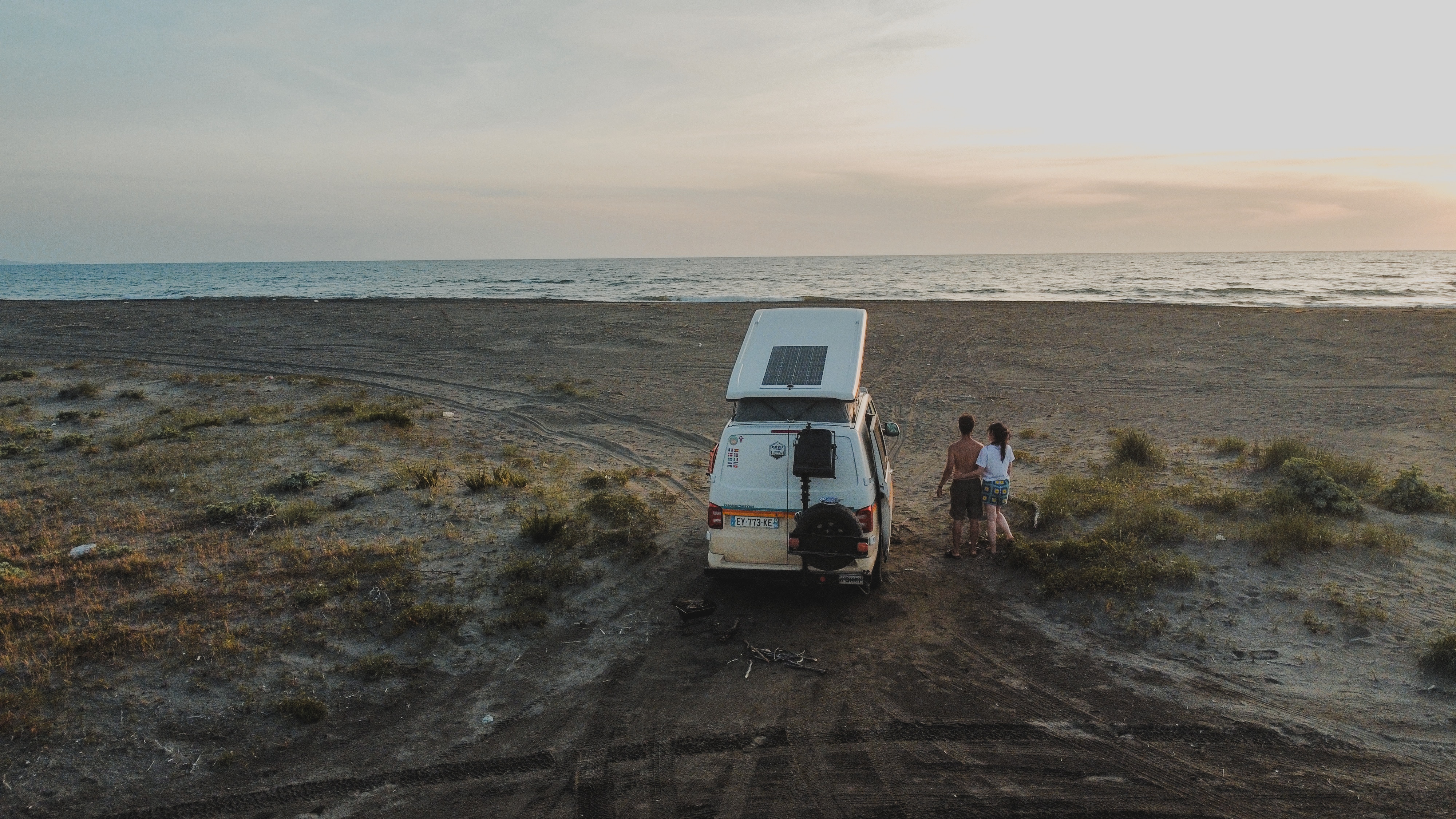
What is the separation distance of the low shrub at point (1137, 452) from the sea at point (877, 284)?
121ft

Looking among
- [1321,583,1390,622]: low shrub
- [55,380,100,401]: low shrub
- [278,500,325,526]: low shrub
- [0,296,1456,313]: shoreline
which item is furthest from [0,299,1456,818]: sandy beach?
[0,296,1456,313]: shoreline

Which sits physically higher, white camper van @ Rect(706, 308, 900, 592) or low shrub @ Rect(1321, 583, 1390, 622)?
white camper van @ Rect(706, 308, 900, 592)

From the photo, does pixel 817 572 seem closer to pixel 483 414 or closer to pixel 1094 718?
pixel 1094 718

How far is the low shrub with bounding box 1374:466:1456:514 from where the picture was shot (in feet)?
35.8

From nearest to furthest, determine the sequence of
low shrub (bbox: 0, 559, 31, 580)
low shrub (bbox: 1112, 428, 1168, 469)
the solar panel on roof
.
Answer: low shrub (bbox: 0, 559, 31, 580) → the solar panel on roof → low shrub (bbox: 1112, 428, 1168, 469)

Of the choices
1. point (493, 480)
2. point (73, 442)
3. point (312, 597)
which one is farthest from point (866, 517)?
point (73, 442)

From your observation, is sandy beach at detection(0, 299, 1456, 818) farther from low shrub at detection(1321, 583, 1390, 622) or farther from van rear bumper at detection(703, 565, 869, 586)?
van rear bumper at detection(703, 565, 869, 586)

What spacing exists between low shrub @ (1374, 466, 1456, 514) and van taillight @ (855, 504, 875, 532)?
836cm

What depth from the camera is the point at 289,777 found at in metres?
6.05

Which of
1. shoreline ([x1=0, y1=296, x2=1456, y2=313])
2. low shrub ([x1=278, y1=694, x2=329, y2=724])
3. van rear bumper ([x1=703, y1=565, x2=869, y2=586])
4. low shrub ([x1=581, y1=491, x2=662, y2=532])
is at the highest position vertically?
shoreline ([x1=0, y1=296, x2=1456, y2=313])

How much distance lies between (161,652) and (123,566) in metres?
2.68

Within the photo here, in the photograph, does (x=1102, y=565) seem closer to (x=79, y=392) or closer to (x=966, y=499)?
(x=966, y=499)

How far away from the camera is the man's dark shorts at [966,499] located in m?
10.3

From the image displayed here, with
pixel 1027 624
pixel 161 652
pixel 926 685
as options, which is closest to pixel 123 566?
pixel 161 652
